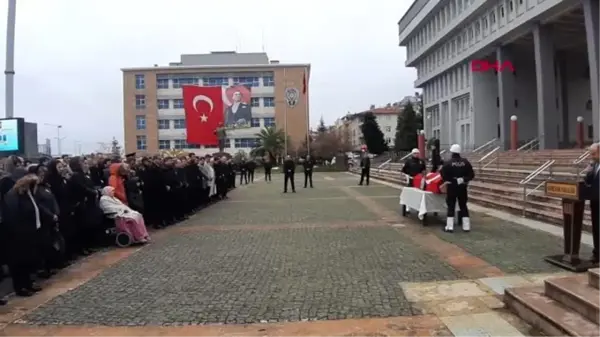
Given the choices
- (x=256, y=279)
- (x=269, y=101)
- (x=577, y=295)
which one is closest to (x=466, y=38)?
(x=269, y=101)

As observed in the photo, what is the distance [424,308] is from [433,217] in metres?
9.03

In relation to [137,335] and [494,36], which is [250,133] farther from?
[137,335]

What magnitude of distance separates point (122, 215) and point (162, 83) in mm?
87826

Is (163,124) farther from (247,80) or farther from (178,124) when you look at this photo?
(247,80)

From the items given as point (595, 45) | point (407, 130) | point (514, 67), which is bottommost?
point (407, 130)

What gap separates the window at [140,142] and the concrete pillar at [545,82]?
7028 centimetres

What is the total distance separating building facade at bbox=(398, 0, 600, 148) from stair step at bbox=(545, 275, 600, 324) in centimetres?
2985

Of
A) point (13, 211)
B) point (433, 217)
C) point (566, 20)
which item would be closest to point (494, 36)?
point (566, 20)

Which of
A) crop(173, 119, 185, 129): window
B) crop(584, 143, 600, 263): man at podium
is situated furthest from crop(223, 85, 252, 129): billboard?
crop(584, 143, 600, 263): man at podium

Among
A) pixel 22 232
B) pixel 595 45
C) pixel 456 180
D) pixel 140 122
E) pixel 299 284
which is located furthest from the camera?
pixel 140 122

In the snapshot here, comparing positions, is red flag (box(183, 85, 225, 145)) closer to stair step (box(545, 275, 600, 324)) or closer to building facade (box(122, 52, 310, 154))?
stair step (box(545, 275, 600, 324))

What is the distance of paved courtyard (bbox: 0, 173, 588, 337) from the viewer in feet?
20.1

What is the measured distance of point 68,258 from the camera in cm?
1035

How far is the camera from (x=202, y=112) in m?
35.8
